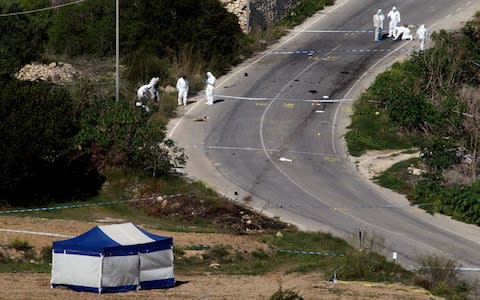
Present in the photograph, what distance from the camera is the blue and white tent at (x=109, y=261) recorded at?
2759 cm

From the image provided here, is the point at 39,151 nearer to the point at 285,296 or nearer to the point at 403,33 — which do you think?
the point at 285,296

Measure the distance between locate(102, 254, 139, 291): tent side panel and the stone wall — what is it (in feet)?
111

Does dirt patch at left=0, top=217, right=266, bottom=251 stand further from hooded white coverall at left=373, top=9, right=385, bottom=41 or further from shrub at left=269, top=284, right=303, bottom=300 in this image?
hooded white coverall at left=373, top=9, right=385, bottom=41

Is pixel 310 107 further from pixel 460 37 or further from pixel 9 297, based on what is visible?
pixel 9 297

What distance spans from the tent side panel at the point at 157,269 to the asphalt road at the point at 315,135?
24.7ft

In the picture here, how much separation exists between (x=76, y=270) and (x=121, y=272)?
977mm

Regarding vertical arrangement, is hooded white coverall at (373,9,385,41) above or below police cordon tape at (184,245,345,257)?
above

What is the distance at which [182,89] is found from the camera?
169ft

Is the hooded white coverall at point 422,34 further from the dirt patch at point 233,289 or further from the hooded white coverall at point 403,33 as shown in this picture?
the dirt patch at point 233,289

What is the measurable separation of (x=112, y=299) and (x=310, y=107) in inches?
1037

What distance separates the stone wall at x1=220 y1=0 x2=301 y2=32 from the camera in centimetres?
6086

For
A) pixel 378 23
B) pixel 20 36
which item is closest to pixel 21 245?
pixel 20 36

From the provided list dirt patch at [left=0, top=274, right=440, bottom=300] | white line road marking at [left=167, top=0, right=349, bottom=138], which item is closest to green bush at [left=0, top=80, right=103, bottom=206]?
white line road marking at [left=167, top=0, right=349, bottom=138]

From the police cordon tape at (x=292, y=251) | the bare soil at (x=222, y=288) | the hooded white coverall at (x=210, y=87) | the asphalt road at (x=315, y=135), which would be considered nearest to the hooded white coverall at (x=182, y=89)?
the asphalt road at (x=315, y=135)
